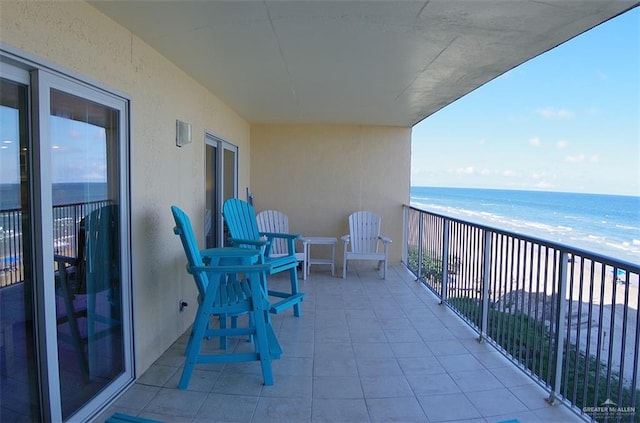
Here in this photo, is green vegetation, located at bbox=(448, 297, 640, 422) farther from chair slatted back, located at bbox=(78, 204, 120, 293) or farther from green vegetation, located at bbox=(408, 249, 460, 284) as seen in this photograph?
chair slatted back, located at bbox=(78, 204, 120, 293)

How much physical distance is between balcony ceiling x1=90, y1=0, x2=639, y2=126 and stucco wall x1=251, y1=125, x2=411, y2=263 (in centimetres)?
212

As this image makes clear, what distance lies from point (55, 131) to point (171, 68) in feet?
4.40

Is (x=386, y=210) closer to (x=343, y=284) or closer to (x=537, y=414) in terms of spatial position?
(x=343, y=284)

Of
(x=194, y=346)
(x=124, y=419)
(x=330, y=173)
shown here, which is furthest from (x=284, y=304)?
(x=330, y=173)

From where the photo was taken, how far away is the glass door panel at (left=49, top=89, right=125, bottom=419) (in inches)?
68.5

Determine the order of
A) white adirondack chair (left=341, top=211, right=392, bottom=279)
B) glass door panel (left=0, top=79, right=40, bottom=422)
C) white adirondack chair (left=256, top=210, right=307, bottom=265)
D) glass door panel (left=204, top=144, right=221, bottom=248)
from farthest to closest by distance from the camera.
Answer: white adirondack chair (left=341, top=211, right=392, bottom=279) → white adirondack chair (left=256, top=210, right=307, bottom=265) → glass door panel (left=204, top=144, right=221, bottom=248) → glass door panel (left=0, top=79, right=40, bottom=422)

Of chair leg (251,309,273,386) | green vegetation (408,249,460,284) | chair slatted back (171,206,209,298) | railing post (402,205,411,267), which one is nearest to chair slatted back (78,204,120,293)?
chair slatted back (171,206,209,298)

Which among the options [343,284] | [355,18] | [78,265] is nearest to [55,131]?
[78,265]

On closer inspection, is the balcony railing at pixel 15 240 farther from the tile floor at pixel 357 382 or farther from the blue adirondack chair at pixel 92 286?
the tile floor at pixel 357 382

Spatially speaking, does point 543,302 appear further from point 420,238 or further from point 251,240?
point 420,238

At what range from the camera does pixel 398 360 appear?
8.71 feet

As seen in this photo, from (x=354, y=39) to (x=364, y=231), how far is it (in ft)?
11.7

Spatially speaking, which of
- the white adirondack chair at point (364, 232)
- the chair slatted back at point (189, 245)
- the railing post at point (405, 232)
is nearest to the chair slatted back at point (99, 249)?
the chair slatted back at point (189, 245)

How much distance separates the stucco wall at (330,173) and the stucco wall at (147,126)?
2.36 metres
